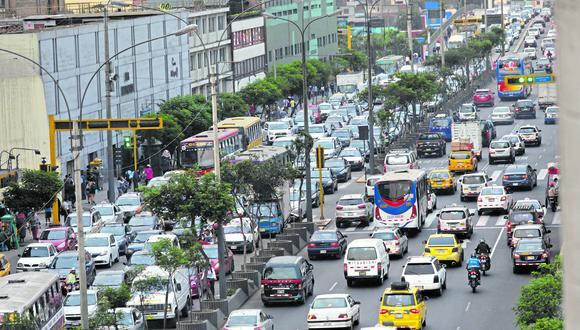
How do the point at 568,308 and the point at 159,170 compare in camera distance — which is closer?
the point at 568,308

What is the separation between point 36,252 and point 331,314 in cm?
1544

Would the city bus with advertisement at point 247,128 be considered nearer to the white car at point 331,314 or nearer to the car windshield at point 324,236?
the car windshield at point 324,236

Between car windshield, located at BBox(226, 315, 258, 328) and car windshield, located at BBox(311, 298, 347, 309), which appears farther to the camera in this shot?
car windshield, located at BBox(311, 298, 347, 309)

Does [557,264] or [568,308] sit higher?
[568,308]

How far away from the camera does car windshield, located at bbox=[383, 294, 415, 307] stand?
34000 millimetres

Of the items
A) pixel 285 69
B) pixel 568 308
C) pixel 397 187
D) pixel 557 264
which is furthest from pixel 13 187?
pixel 285 69

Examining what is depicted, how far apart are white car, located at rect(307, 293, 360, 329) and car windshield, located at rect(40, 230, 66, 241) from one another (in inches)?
703

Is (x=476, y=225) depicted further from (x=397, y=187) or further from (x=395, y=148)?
(x=395, y=148)

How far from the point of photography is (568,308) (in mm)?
3957

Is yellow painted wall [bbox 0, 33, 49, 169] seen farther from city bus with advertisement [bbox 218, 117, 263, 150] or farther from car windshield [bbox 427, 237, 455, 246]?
car windshield [bbox 427, 237, 455, 246]

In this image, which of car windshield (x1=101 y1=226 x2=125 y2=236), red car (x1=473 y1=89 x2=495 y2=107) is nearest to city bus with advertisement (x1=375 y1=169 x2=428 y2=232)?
car windshield (x1=101 y1=226 x2=125 y2=236)

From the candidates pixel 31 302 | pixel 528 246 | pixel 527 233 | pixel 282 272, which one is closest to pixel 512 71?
pixel 527 233

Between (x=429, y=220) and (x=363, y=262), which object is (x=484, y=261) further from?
(x=429, y=220)

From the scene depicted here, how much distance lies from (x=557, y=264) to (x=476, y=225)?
26.7 m
